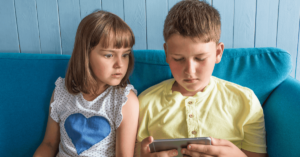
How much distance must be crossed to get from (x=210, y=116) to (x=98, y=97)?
498mm

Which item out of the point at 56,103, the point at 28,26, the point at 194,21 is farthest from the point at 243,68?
the point at 28,26

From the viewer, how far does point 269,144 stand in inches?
34.3

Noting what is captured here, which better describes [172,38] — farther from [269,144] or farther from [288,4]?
[288,4]

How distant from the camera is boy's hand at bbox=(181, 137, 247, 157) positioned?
667 millimetres

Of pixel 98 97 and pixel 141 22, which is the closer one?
pixel 98 97

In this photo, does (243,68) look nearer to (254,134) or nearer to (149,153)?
(254,134)

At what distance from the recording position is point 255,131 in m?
0.83

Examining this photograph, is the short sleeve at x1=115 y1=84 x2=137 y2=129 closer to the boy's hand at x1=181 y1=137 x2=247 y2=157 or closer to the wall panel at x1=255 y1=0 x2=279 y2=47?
the boy's hand at x1=181 y1=137 x2=247 y2=157

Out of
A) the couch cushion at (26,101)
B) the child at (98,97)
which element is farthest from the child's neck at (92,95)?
the couch cushion at (26,101)

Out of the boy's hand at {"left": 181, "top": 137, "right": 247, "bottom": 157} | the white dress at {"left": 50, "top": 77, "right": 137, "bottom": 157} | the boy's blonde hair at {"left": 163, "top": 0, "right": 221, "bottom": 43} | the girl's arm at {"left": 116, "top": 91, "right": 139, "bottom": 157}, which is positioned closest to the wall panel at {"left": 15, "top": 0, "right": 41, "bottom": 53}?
the white dress at {"left": 50, "top": 77, "right": 137, "bottom": 157}

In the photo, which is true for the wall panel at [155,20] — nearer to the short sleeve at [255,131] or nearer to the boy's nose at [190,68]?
the boy's nose at [190,68]

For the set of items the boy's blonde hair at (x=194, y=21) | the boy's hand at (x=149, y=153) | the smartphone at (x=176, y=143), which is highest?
the boy's blonde hair at (x=194, y=21)

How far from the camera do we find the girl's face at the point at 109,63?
86 cm

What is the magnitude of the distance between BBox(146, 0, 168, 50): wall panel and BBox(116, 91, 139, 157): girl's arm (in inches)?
17.8
